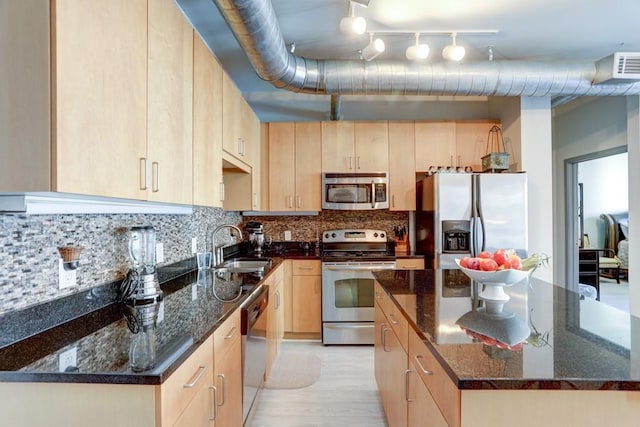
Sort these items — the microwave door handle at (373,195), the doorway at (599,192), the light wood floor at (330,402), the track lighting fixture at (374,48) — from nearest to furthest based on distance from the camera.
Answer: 1. the light wood floor at (330,402)
2. the track lighting fixture at (374,48)
3. the microwave door handle at (373,195)
4. the doorway at (599,192)

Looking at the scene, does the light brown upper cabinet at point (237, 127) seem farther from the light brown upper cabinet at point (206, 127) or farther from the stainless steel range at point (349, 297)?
the stainless steel range at point (349, 297)

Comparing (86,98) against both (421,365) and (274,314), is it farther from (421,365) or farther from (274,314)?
(274,314)

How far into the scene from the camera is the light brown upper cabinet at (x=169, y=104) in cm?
139

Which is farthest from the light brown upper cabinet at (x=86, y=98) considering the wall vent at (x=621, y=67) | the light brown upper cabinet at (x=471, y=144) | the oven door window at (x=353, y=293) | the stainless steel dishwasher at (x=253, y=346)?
the wall vent at (x=621, y=67)

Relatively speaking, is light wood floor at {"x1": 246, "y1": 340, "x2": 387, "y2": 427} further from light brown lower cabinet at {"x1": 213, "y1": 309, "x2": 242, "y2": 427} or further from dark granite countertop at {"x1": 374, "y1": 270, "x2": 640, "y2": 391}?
dark granite countertop at {"x1": 374, "y1": 270, "x2": 640, "y2": 391}

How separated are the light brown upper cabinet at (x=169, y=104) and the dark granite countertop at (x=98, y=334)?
20.2 inches

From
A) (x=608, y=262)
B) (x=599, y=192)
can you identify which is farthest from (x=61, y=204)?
(x=599, y=192)

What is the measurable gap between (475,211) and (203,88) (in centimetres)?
254

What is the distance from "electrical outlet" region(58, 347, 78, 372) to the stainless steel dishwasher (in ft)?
2.57

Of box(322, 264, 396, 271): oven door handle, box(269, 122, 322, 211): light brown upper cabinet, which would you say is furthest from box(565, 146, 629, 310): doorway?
box(269, 122, 322, 211): light brown upper cabinet

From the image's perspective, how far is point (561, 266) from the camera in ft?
13.4

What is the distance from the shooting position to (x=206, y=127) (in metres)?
1.98

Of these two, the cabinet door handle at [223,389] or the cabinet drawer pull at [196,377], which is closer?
the cabinet drawer pull at [196,377]

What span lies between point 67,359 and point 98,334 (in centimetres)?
20
